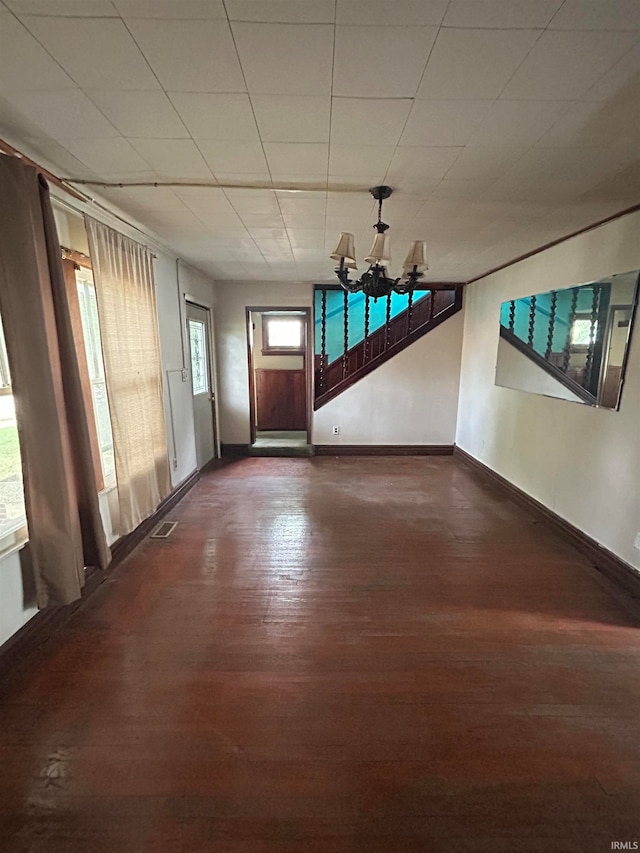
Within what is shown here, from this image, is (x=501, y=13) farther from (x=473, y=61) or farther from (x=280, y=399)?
(x=280, y=399)

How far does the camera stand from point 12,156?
171 cm

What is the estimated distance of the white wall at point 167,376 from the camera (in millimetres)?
1850

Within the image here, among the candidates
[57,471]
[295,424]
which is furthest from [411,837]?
[295,424]

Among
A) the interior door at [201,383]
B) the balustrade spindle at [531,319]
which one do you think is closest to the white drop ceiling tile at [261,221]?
the interior door at [201,383]

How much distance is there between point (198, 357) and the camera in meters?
4.81

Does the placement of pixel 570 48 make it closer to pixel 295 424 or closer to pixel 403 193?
pixel 403 193

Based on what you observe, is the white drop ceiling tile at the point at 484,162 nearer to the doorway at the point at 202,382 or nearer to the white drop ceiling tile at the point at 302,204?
the white drop ceiling tile at the point at 302,204

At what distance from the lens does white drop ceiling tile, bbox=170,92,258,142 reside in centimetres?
147

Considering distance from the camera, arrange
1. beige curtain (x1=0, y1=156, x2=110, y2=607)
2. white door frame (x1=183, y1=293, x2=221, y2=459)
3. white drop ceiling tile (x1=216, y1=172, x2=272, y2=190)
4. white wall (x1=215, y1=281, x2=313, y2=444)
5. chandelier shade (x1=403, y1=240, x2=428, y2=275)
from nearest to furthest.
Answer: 1. beige curtain (x1=0, y1=156, x2=110, y2=607)
2. white drop ceiling tile (x1=216, y1=172, x2=272, y2=190)
3. chandelier shade (x1=403, y1=240, x2=428, y2=275)
4. white door frame (x1=183, y1=293, x2=221, y2=459)
5. white wall (x1=215, y1=281, x2=313, y2=444)

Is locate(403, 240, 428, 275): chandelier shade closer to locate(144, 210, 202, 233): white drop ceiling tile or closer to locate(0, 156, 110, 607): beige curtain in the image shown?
locate(144, 210, 202, 233): white drop ceiling tile

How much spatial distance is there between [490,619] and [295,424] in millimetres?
5049

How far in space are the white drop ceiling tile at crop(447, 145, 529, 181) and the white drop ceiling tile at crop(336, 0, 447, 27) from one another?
808mm

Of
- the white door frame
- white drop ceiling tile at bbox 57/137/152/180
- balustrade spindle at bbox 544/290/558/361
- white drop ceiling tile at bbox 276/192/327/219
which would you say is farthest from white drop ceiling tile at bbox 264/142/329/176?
the white door frame

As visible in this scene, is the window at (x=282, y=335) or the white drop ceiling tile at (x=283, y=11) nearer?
the white drop ceiling tile at (x=283, y=11)
